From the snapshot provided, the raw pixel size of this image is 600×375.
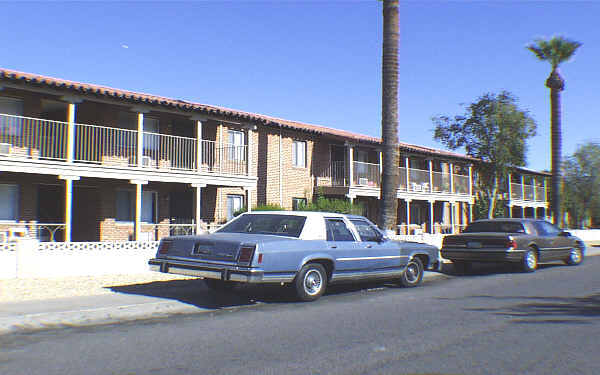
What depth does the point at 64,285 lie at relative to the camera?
10.9 m

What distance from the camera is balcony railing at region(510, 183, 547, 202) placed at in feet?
121

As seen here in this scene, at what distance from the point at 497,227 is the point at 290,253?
28.6 feet

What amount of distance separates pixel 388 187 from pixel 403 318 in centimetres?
1017

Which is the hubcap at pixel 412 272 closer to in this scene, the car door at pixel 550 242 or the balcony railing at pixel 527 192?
the car door at pixel 550 242

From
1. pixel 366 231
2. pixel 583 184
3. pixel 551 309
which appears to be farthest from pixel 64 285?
pixel 583 184

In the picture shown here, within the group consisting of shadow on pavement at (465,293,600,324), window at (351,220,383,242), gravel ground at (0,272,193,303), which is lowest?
gravel ground at (0,272,193,303)

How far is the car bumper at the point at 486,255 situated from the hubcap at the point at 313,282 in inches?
262

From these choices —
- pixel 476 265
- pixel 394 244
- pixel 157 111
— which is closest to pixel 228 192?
pixel 157 111

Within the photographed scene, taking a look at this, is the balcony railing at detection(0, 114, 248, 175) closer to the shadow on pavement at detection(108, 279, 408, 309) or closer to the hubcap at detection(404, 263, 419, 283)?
the shadow on pavement at detection(108, 279, 408, 309)

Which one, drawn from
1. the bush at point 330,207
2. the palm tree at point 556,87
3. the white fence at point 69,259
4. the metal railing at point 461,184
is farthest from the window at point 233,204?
the palm tree at point 556,87

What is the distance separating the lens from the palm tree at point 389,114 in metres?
17.5

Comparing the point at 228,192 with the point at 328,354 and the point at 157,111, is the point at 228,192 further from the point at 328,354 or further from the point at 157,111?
the point at 328,354

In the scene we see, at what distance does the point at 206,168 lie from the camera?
802 inches

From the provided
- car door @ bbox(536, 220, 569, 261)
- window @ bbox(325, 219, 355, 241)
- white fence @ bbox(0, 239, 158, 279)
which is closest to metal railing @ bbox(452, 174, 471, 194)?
car door @ bbox(536, 220, 569, 261)
